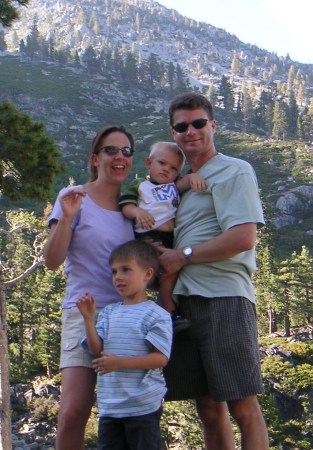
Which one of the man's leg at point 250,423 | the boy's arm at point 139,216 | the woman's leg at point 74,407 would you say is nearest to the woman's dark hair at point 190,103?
the boy's arm at point 139,216

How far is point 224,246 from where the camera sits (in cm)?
348

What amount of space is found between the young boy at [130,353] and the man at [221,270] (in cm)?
29

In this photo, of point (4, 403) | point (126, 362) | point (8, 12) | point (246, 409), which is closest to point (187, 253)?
point (126, 362)

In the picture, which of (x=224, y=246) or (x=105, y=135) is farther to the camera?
(x=105, y=135)

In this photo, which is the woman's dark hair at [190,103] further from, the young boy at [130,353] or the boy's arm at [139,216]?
the young boy at [130,353]

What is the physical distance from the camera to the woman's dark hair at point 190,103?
3.71 m

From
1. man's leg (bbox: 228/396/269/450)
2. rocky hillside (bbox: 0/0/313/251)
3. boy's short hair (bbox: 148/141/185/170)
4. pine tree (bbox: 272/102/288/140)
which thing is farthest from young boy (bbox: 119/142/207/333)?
pine tree (bbox: 272/102/288/140)

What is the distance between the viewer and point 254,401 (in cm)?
363

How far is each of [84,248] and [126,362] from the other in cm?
81

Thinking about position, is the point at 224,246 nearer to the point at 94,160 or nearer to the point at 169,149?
the point at 169,149

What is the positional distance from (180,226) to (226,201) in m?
0.35

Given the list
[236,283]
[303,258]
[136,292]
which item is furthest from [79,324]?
[303,258]

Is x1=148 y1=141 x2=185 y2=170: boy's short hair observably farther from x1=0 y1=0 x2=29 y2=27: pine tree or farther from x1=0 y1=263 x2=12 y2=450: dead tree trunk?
x1=0 y1=0 x2=29 y2=27: pine tree

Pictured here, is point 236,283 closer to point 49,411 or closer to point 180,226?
point 180,226
